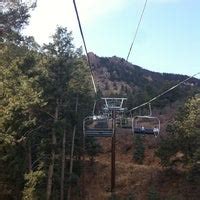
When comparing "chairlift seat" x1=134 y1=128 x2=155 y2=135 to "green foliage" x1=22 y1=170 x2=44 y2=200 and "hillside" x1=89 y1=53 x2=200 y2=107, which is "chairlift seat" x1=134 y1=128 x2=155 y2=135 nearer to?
"green foliage" x1=22 y1=170 x2=44 y2=200

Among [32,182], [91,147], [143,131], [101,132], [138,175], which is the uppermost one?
[91,147]

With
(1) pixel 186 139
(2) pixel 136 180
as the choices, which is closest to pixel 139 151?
(2) pixel 136 180

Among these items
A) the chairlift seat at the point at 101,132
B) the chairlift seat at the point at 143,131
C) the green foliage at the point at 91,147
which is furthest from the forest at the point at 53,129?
the chairlift seat at the point at 143,131

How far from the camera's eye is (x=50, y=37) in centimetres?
4059

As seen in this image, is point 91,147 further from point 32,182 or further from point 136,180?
point 32,182

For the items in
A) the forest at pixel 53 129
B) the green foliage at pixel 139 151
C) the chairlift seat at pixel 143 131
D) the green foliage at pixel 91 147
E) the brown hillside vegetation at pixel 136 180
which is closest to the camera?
the chairlift seat at pixel 143 131

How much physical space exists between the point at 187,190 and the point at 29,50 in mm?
17748

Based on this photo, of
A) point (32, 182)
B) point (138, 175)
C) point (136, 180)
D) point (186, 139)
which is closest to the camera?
point (32, 182)

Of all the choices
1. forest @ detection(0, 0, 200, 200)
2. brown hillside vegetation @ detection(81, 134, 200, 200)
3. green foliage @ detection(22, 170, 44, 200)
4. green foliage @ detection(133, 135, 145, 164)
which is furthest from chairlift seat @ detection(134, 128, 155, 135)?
green foliage @ detection(133, 135, 145, 164)

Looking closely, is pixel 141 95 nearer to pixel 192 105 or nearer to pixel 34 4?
pixel 192 105

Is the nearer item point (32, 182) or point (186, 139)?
point (32, 182)

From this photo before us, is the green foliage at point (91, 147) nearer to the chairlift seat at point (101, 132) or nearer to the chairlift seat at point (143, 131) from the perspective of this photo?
the chairlift seat at point (101, 132)

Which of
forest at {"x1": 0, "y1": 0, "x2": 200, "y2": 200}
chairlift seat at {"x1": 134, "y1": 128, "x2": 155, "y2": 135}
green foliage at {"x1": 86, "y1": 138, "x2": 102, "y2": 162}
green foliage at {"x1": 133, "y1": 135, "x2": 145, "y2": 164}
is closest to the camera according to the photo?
chairlift seat at {"x1": 134, "y1": 128, "x2": 155, "y2": 135}

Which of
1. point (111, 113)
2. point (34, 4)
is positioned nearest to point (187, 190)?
point (111, 113)
